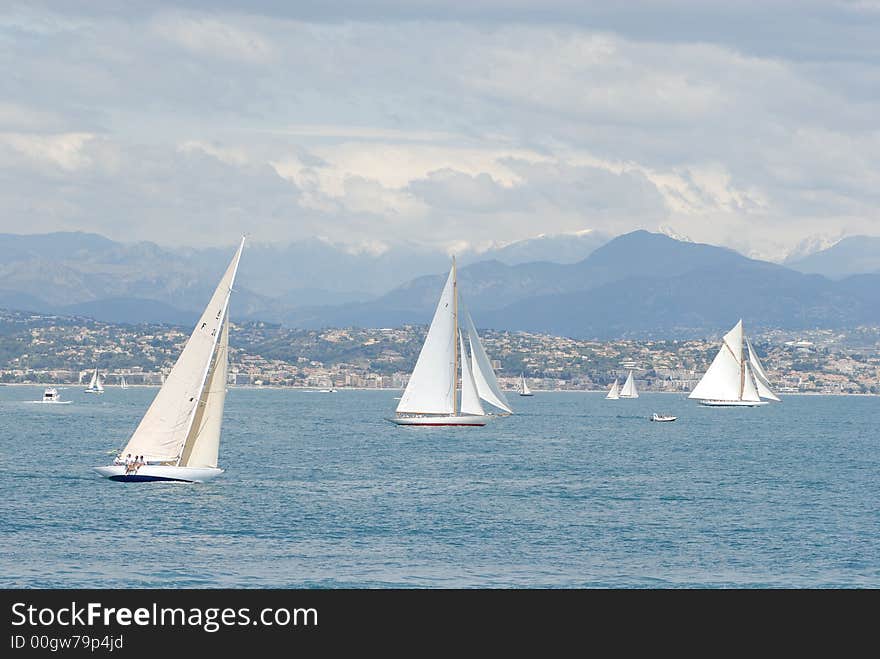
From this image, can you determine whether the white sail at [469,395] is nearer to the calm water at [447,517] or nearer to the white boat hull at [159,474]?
the calm water at [447,517]

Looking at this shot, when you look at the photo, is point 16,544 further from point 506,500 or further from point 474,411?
point 474,411

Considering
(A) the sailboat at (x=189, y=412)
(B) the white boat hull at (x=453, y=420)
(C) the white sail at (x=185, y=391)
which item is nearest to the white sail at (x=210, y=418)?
(A) the sailboat at (x=189, y=412)

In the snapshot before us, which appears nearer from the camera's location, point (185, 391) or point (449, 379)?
point (185, 391)

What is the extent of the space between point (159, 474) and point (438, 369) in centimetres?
5523

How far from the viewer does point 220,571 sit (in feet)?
134

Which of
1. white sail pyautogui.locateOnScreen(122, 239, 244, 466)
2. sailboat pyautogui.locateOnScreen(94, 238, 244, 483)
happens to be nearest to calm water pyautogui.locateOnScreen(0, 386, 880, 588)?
sailboat pyautogui.locateOnScreen(94, 238, 244, 483)

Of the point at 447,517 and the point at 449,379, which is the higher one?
the point at 449,379

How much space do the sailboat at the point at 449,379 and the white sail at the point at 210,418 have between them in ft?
171

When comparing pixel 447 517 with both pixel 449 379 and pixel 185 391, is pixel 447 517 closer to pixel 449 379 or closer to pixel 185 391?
pixel 185 391

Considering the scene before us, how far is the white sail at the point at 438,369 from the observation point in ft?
372

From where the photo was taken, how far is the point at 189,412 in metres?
58.9

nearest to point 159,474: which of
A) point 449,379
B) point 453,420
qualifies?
point 449,379
